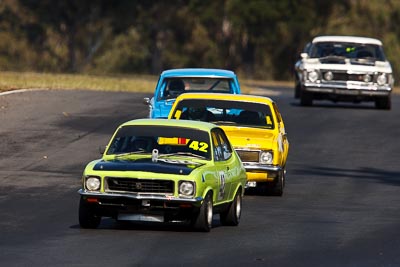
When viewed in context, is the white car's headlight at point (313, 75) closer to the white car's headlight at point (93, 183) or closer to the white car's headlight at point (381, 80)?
the white car's headlight at point (381, 80)

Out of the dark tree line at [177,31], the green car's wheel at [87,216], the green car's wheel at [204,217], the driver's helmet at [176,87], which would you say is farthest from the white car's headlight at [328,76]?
the dark tree line at [177,31]

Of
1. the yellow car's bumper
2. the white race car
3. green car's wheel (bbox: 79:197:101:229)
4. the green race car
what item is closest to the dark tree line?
the white race car

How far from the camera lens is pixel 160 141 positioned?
15.7m

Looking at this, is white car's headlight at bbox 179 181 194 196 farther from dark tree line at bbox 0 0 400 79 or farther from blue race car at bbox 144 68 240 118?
dark tree line at bbox 0 0 400 79

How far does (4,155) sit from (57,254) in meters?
10.8

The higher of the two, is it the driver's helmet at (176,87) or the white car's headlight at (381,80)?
the driver's helmet at (176,87)

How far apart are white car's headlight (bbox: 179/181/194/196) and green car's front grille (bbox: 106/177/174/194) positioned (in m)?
0.10

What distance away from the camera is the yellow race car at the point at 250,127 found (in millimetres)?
18984

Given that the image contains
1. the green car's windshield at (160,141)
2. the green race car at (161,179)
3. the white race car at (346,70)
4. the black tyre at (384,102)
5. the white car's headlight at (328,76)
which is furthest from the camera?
the black tyre at (384,102)

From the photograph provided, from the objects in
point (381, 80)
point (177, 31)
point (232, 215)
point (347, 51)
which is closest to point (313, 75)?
point (347, 51)

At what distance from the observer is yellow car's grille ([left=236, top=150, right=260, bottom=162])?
19.0 m

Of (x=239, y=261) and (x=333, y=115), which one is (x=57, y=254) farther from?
(x=333, y=115)

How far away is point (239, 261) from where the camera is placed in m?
12.8

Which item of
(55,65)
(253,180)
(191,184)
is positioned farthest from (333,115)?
(55,65)
